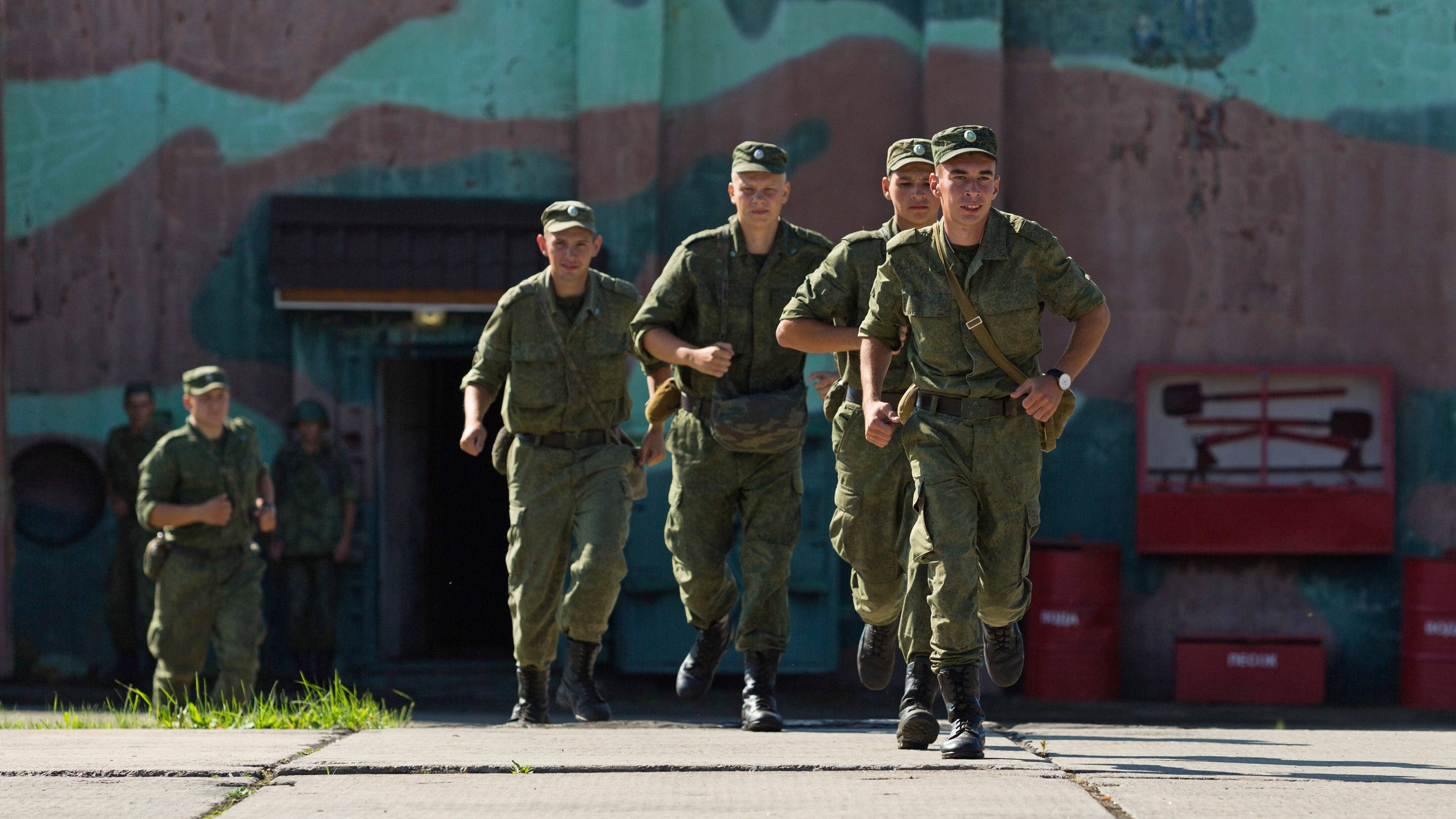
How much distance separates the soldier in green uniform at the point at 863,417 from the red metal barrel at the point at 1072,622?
4.72m

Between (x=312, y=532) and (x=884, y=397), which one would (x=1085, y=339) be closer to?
(x=884, y=397)

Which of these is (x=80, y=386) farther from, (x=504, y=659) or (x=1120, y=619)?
(x=1120, y=619)

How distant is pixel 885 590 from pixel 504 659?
5.81 m

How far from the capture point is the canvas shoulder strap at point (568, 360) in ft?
22.1

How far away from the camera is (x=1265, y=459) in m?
11.2

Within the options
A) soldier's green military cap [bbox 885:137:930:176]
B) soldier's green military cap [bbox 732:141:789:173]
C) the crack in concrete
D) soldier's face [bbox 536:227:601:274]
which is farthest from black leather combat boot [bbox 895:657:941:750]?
soldier's face [bbox 536:227:601:274]

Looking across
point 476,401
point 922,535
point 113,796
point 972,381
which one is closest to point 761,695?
point 922,535

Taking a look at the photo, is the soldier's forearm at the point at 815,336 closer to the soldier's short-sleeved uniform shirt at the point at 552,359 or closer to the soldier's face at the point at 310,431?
the soldier's short-sleeved uniform shirt at the point at 552,359

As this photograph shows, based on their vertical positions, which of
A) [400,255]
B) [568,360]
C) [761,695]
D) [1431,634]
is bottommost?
[1431,634]

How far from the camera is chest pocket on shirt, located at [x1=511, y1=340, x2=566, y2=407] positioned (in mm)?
6742

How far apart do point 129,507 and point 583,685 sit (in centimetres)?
537

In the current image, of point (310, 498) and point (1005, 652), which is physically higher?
point (310, 498)

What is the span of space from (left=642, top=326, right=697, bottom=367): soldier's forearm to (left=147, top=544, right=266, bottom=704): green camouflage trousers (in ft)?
10.8

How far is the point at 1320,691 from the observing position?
35.9 ft
